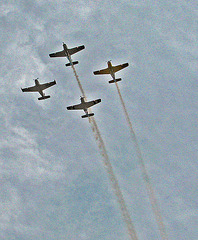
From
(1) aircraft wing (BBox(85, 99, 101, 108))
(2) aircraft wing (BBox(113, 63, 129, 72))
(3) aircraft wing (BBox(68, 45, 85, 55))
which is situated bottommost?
(1) aircraft wing (BBox(85, 99, 101, 108))

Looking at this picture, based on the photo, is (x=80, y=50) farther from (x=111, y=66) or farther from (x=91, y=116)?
(x=91, y=116)

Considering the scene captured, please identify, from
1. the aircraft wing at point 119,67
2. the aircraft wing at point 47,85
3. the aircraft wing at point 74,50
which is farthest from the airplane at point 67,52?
the aircraft wing at point 119,67

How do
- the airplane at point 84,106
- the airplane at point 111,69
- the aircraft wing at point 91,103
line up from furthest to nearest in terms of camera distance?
the airplane at point 111,69 → the aircraft wing at point 91,103 → the airplane at point 84,106

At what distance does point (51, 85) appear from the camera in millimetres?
144000

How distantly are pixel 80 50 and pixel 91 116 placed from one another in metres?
30.1

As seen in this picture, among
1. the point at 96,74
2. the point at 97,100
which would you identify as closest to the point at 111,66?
the point at 96,74

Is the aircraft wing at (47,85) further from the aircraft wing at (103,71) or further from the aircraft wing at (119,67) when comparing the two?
the aircraft wing at (119,67)

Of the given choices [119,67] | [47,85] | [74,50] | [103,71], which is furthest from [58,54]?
[119,67]

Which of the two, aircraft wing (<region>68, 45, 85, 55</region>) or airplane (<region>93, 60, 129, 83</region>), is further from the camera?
aircraft wing (<region>68, 45, 85, 55</region>)

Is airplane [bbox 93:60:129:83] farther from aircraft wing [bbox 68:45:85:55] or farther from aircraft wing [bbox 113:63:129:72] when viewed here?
aircraft wing [bbox 68:45:85:55]

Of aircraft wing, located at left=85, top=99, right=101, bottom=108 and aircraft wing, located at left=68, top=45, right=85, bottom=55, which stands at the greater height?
aircraft wing, located at left=68, top=45, right=85, bottom=55

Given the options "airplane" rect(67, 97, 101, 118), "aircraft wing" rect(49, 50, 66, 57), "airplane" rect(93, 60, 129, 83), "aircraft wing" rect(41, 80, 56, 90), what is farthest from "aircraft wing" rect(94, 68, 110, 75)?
"aircraft wing" rect(41, 80, 56, 90)

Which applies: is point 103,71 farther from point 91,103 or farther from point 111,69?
point 91,103

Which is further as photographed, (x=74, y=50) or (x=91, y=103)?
(x=74, y=50)
